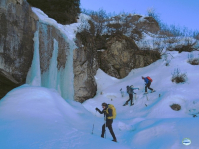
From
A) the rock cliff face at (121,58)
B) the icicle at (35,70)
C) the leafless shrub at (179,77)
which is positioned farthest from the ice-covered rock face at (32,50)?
the leafless shrub at (179,77)

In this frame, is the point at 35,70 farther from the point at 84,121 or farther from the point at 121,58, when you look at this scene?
the point at 121,58

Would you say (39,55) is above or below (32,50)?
below

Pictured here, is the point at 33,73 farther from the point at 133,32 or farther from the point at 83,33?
the point at 133,32

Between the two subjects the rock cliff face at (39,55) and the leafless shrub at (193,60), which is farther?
the leafless shrub at (193,60)

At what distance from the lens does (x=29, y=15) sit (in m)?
7.26

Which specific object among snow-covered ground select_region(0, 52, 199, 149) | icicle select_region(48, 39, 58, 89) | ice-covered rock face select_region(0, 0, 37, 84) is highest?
ice-covered rock face select_region(0, 0, 37, 84)

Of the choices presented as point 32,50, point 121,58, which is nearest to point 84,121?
point 32,50

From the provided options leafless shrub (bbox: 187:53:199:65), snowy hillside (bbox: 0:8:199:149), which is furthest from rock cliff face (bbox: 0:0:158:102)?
leafless shrub (bbox: 187:53:199:65)

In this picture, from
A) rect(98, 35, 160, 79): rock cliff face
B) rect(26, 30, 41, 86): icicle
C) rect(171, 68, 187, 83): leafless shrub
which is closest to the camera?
rect(26, 30, 41, 86): icicle

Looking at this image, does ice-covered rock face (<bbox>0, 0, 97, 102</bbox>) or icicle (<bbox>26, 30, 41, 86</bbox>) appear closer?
ice-covered rock face (<bbox>0, 0, 97, 102</bbox>)

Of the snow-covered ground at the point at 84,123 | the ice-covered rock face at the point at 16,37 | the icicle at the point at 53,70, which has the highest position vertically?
the ice-covered rock face at the point at 16,37

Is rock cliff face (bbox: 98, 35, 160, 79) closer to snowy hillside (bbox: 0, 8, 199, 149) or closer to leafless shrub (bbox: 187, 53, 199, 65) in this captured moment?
leafless shrub (bbox: 187, 53, 199, 65)

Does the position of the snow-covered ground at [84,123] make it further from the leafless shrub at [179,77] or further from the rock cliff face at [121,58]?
the rock cliff face at [121,58]

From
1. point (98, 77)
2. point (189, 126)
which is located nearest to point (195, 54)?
point (98, 77)
